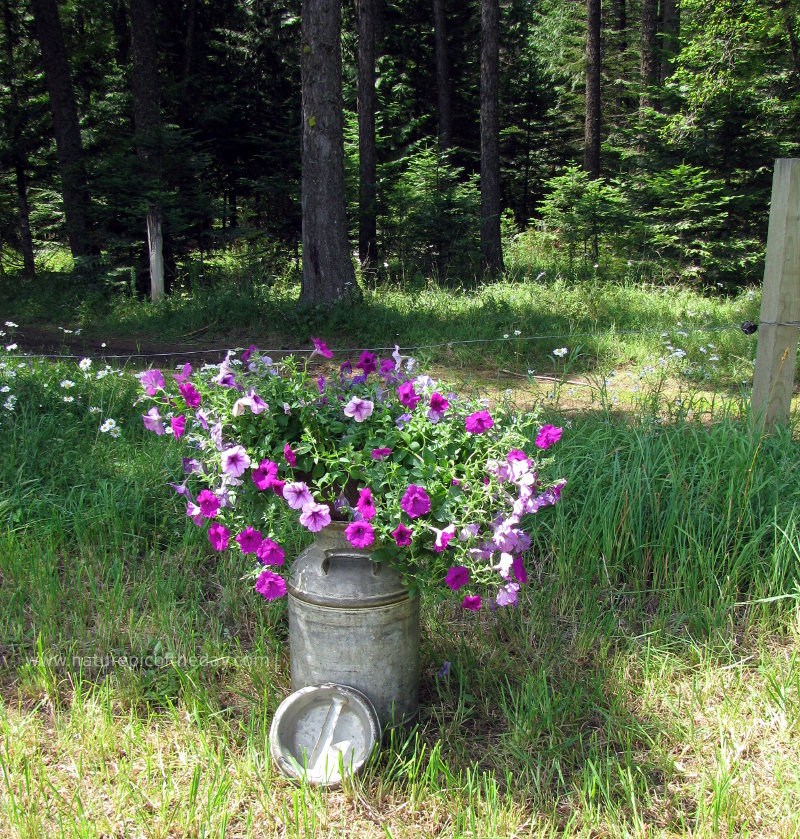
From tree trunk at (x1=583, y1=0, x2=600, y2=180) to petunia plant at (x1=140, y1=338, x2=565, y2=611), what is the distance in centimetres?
1370

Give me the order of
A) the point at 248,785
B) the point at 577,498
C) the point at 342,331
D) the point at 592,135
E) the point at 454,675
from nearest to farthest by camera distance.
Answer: the point at 248,785, the point at 454,675, the point at 577,498, the point at 342,331, the point at 592,135

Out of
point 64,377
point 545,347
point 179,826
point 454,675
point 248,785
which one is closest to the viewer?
point 179,826

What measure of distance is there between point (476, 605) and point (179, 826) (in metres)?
0.86

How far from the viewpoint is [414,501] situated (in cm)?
173

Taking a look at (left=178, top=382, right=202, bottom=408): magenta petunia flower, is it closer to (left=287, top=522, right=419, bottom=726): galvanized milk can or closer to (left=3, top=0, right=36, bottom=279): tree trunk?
(left=287, top=522, right=419, bottom=726): galvanized milk can

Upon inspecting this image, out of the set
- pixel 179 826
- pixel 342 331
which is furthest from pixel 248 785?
pixel 342 331

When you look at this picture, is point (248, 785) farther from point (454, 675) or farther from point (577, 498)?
point (577, 498)

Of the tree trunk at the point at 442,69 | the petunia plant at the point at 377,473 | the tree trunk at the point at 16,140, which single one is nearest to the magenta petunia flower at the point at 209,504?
the petunia plant at the point at 377,473

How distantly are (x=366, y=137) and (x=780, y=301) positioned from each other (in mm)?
9749

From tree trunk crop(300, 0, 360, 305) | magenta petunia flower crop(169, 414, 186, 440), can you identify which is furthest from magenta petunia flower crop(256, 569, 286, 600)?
tree trunk crop(300, 0, 360, 305)

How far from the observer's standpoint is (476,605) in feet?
5.98

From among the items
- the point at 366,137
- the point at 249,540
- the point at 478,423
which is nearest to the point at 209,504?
the point at 249,540

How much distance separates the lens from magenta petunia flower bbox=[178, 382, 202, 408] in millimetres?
2045

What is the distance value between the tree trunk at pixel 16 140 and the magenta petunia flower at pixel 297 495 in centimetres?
1203
